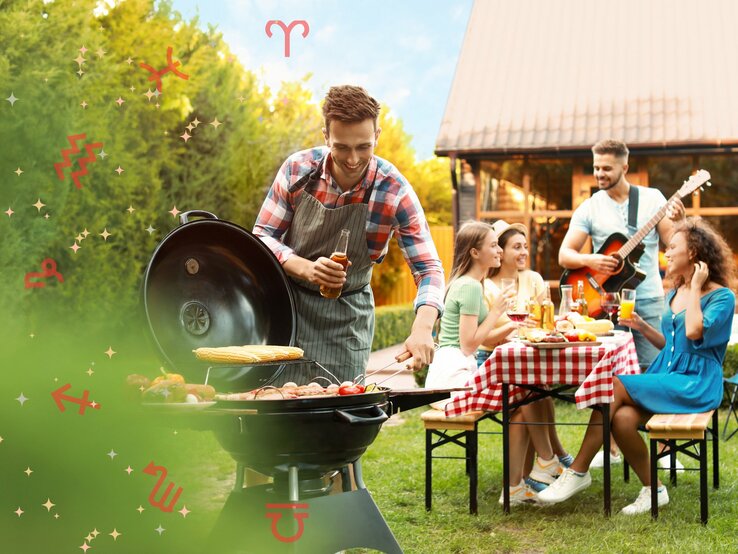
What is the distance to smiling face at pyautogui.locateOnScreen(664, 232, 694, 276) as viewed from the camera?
16.2ft

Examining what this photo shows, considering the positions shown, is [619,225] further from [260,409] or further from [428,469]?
[260,409]

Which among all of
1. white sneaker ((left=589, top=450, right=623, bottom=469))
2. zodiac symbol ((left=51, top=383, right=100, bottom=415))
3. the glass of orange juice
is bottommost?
white sneaker ((left=589, top=450, right=623, bottom=469))

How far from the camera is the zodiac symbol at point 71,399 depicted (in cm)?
134

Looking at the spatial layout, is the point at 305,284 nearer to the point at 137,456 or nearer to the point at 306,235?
the point at 306,235

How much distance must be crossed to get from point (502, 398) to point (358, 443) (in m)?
2.48

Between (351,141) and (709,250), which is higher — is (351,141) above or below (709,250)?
above

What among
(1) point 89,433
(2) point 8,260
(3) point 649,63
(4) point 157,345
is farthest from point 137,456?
(3) point 649,63

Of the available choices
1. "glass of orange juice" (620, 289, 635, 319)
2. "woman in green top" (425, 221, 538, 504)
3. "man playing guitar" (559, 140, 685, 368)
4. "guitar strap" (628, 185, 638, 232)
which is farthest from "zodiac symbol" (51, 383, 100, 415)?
"guitar strap" (628, 185, 638, 232)

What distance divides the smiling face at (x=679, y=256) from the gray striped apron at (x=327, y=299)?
238 cm

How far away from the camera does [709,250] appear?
16.1ft

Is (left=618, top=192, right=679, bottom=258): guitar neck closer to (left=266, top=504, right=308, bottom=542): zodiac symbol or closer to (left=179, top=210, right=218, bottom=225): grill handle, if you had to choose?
(left=179, top=210, right=218, bottom=225): grill handle

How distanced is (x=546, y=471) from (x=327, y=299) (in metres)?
2.65

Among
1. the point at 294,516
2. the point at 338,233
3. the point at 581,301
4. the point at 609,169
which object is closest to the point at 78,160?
the point at 294,516

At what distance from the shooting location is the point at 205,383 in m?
2.51
